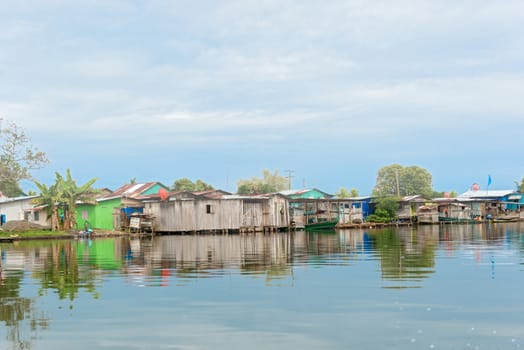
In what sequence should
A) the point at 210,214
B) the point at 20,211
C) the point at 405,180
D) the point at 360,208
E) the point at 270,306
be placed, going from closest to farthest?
1. the point at 270,306
2. the point at 210,214
3. the point at 20,211
4. the point at 360,208
5. the point at 405,180

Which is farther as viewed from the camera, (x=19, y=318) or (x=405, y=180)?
(x=405, y=180)

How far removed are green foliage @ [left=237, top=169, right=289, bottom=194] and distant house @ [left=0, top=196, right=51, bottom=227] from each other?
4144 centimetres

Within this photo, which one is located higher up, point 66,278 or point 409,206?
point 409,206

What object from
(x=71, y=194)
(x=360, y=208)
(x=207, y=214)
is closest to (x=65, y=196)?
(x=71, y=194)

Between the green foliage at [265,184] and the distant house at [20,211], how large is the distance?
41439mm

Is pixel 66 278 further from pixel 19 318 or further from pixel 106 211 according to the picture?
pixel 106 211

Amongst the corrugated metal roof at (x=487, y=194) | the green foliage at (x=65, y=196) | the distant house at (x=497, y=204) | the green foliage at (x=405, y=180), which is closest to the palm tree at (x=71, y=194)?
the green foliage at (x=65, y=196)

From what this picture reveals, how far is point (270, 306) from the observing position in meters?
12.0

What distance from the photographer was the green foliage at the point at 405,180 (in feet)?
338

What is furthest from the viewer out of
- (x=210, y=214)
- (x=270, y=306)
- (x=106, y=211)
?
(x=106, y=211)

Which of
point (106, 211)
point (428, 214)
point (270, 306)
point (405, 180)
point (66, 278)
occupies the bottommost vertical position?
point (270, 306)

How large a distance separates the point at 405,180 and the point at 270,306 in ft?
312

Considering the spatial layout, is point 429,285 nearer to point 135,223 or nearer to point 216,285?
point 216,285

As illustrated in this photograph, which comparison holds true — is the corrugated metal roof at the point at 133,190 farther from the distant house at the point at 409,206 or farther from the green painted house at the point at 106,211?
the distant house at the point at 409,206
